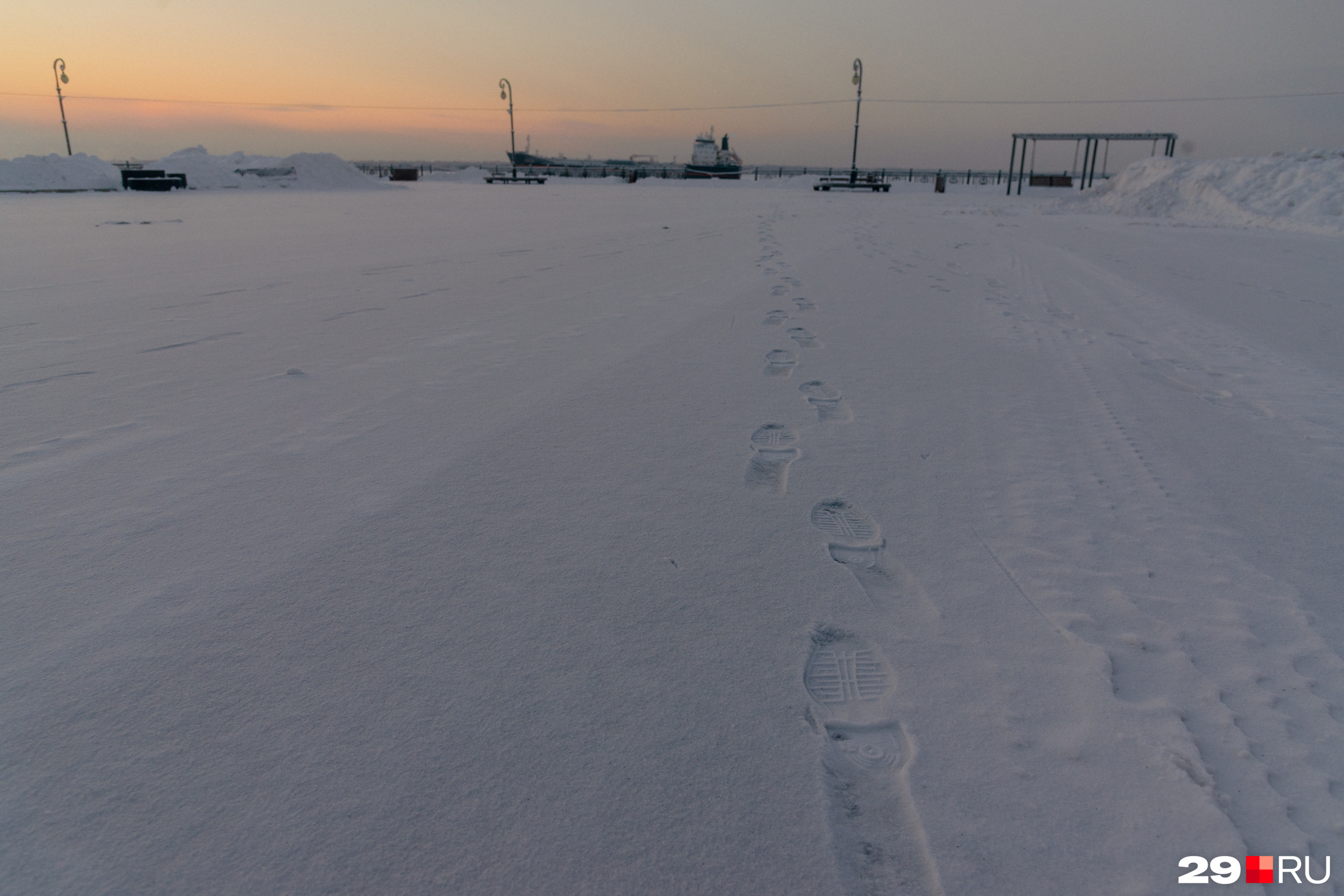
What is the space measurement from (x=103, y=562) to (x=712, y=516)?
55.0 inches

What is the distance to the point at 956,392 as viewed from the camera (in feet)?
9.82

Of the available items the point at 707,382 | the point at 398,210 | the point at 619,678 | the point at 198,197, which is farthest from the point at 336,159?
the point at 619,678

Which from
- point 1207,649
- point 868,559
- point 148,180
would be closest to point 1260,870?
point 1207,649

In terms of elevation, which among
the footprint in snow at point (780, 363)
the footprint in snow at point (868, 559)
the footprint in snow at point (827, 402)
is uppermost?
the footprint in snow at point (780, 363)

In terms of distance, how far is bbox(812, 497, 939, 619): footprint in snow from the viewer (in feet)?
5.13

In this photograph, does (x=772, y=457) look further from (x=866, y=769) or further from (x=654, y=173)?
(x=654, y=173)

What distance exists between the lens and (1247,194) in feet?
39.2

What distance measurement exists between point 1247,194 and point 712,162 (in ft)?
119

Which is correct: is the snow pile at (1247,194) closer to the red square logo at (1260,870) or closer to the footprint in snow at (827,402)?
the footprint in snow at (827,402)

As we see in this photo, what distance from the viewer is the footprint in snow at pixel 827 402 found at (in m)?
2.62

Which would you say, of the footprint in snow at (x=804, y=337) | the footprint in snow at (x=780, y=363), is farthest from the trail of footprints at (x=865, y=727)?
the footprint in snow at (x=804, y=337)

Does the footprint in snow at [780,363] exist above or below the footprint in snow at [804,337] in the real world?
below

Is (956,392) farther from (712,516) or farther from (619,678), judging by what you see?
(619,678)

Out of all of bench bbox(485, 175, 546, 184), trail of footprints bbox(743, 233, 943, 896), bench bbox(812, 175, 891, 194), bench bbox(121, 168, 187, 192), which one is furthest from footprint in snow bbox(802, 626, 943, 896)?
bench bbox(485, 175, 546, 184)
